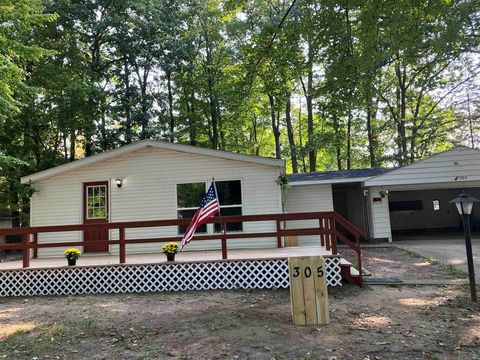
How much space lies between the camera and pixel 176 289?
6.70 metres

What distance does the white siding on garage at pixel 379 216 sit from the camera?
13.2 meters

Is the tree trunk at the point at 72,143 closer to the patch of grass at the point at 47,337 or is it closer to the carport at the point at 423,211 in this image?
the patch of grass at the point at 47,337

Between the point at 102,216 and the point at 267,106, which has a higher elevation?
the point at 267,106

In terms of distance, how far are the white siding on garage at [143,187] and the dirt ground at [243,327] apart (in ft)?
11.1

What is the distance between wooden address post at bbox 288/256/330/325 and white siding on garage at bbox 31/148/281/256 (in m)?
4.72

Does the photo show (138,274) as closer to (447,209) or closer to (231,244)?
(231,244)

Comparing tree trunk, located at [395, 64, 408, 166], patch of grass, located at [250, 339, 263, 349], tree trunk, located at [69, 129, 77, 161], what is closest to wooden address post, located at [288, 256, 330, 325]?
patch of grass, located at [250, 339, 263, 349]

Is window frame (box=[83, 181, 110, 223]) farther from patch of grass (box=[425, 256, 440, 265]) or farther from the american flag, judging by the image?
patch of grass (box=[425, 256, 440, 265])

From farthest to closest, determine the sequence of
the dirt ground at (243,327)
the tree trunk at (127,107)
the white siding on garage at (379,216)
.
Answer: the tree trunk at (127,107) < the white siding on garage at (379,216) < the dirt ground at (243,327)

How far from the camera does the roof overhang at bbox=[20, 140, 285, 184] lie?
30.8ft

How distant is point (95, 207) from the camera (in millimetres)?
9812

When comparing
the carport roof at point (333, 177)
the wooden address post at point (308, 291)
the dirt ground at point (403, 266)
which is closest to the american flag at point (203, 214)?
the wooden address post at point (308, 291)

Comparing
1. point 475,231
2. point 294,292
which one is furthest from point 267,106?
point 294,292

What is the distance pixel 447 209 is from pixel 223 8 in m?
16.7
